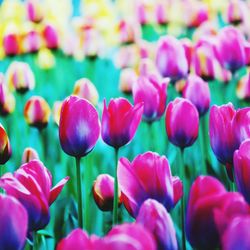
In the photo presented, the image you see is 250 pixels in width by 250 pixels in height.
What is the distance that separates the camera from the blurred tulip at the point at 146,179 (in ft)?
2.22

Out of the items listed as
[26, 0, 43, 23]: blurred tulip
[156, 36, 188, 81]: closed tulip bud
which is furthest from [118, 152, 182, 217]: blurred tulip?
[26, 0, 43, 23]: blurred tulip

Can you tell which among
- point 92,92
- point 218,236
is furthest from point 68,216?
point 218,236

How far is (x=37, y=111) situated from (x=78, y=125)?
42 cm

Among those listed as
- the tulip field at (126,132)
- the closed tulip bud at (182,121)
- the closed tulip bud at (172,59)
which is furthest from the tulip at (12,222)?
the closed tulip bud at (172,59)

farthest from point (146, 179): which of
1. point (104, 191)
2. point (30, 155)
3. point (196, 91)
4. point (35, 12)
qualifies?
point (35, 12)

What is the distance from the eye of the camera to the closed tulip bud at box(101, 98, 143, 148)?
0.82 m

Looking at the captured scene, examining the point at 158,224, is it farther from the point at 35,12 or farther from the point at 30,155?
the point at 35,12

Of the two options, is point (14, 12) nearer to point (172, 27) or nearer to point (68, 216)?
point (172, 27)

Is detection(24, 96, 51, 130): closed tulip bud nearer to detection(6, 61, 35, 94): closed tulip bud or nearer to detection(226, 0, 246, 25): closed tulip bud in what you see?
detection(6, 61, 35, 94): closed tulip bud

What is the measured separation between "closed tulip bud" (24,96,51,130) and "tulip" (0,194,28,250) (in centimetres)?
61

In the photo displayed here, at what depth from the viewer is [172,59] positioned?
1.32m

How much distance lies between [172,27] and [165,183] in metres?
1.52

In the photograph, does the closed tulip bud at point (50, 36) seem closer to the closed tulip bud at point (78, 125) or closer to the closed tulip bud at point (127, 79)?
the closed tulip bud at point (127, 79)

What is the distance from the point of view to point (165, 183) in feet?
2.22
